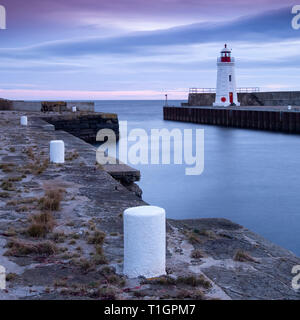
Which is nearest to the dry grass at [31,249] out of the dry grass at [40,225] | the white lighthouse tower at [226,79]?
the dry grass at [40,225]

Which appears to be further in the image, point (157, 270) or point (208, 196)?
point (208, 196)

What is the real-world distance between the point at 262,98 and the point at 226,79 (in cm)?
953

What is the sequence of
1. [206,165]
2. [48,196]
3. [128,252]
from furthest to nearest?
[206,165]
[48,196]
[128,252]

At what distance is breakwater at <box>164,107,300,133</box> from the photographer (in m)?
32.0

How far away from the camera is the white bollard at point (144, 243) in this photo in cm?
364

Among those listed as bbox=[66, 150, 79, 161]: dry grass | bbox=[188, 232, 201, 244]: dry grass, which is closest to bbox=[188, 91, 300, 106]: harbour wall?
bbox=[66, 150, 79, 161]: dry grass

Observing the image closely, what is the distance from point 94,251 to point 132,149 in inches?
882

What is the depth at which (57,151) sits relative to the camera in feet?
30.0

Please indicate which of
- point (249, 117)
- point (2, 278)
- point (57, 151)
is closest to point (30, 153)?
point (57, 151)

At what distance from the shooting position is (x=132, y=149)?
87.6ft

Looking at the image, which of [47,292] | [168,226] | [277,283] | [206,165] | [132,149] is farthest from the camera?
[132,149]

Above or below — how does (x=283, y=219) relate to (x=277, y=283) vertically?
below

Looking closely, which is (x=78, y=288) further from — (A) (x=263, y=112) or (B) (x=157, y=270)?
(A) (x=263, y=112)

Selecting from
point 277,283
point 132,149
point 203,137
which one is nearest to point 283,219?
point 277,283
